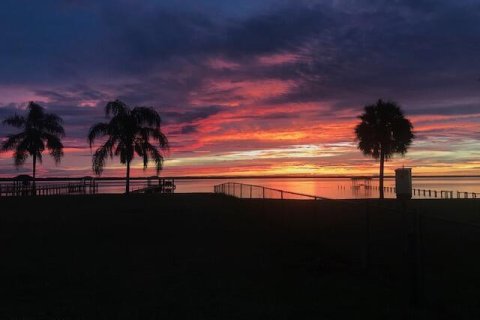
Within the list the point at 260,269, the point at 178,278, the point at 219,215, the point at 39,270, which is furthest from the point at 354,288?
the point at 219,215

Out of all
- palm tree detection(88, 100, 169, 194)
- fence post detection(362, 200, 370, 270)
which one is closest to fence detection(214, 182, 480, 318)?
fence post detection(362, 200, 370, 270)

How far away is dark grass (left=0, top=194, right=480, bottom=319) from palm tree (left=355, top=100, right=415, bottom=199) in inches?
1382

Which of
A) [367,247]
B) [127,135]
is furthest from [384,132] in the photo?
A: [367,247]

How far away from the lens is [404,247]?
30.2 ft

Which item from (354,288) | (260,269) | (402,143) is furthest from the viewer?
(402,143)

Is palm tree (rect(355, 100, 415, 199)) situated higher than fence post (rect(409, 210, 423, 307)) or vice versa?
palm tree (rect(355, 100, 415, 199))

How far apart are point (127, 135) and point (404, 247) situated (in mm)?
40983

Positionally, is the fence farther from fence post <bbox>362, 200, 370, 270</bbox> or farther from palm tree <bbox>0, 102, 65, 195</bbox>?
palm tree <bbox>0, 102, 65, 195</bbox>

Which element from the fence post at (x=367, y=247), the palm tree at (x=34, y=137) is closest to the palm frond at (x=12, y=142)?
the palm tree at (x=34, y=137)

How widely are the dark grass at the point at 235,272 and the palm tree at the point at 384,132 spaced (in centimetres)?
3509

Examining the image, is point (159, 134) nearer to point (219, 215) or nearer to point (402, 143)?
point (402, 143)

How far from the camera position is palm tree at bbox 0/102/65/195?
50531mm

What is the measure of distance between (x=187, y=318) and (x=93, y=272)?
3.85 m

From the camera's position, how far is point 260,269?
1059 cm
